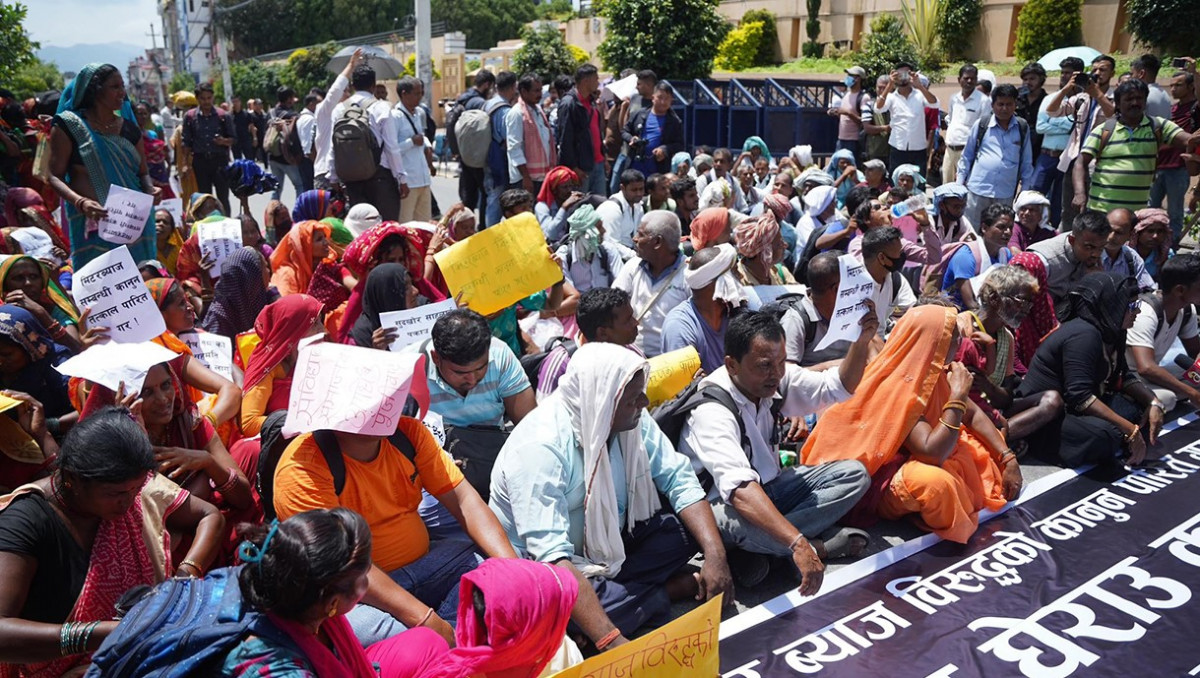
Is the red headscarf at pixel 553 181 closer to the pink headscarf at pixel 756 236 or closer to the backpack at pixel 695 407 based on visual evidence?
the pink headscarf at pixel 756 236

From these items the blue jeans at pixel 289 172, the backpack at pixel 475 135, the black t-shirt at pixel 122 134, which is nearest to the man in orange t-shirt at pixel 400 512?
the black t-shirt at pixel 122 134

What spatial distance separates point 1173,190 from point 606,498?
7.67 metres

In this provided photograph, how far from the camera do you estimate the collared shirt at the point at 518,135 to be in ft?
27.6

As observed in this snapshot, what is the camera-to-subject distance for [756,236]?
17.6 ft

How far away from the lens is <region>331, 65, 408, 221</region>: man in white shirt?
26.0 feet

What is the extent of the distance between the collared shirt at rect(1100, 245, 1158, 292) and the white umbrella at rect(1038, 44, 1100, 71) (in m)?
12.9

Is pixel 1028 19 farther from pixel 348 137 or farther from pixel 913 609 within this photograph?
pixel 913 609

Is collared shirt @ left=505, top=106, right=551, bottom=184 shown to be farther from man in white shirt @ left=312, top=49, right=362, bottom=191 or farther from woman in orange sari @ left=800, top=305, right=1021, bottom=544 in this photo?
woman in orange sari @ left=800, top=305, right=1021, bottom=544

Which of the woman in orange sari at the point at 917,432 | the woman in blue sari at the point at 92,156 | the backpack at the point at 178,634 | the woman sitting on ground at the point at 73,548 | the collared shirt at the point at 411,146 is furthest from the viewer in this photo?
the collared shirt at the point at 411,146

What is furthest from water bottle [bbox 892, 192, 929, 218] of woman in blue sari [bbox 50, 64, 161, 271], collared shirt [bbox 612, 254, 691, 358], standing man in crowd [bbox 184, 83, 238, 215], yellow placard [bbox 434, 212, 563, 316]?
standing man in crowd [bbox 184, 83, 238, 215]

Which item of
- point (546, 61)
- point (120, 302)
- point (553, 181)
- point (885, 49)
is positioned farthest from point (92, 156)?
point (885, 49)

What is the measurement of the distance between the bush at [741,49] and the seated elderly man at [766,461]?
28.1 metres

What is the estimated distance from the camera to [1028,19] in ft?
70.8

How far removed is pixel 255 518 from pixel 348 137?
4.85 meters
